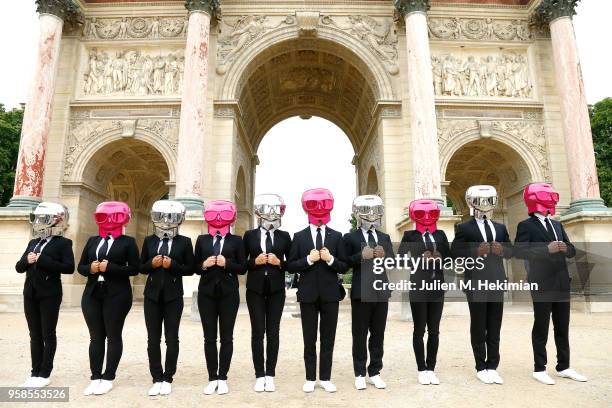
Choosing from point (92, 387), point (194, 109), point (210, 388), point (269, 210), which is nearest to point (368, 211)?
point (269, 210)

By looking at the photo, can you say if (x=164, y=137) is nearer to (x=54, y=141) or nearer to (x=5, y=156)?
(x=54, y=141)

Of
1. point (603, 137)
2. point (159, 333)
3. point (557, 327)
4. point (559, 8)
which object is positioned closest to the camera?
point (159, 333)

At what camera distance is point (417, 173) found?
644 inches

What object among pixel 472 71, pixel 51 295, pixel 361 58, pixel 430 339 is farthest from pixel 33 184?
pixel 472 71

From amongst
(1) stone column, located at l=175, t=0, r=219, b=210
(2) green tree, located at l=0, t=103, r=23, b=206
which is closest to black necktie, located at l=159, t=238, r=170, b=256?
(1) stone column, located at l=175, t=0, r=219, b=210

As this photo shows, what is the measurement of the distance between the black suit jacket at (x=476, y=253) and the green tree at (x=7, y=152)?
2983cm

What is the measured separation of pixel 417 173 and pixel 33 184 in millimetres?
14374

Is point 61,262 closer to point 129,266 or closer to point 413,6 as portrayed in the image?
point 129,266

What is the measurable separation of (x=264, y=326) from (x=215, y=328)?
1.96ft

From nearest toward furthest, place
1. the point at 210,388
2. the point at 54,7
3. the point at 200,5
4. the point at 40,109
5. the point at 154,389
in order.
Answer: the point at 154,389 → the point at 210,388 → the point at 40,109 → the point at 200,5 → the point at 54,7

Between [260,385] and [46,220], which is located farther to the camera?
[46,220]

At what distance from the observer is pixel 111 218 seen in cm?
541

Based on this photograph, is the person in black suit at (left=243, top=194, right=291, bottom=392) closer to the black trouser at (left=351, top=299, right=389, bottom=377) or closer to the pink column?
the black trouser at (left=351, top=299, right=389, bottom=377)

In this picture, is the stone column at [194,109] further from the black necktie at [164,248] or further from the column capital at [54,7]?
the black necktie at [164,248]
